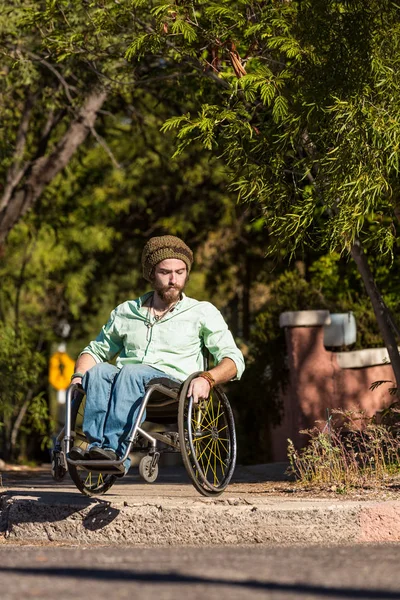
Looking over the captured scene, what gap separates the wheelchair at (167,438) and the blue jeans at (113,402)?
0.21 ft

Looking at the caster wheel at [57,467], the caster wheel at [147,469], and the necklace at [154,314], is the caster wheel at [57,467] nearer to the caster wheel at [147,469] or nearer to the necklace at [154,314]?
the caster wheel at [147,469]

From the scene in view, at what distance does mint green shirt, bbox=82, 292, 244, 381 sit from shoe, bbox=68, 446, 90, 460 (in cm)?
67

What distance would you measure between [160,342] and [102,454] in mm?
872

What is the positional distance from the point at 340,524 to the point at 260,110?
151 inches

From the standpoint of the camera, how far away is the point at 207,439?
6.80 m

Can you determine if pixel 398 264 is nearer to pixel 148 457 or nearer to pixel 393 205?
pixel 393 205

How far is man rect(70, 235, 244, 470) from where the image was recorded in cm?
614

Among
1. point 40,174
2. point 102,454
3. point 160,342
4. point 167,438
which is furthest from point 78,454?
point 40,174

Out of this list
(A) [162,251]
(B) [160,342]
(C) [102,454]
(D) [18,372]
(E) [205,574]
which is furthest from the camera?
(D) [18,372]

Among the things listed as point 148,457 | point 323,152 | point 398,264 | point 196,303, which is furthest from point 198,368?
point 398,264

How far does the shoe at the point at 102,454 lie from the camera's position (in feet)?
19.2

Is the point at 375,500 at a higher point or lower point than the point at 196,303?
lower

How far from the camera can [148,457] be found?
19.7 ft

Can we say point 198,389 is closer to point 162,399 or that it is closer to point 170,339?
point 162,399
